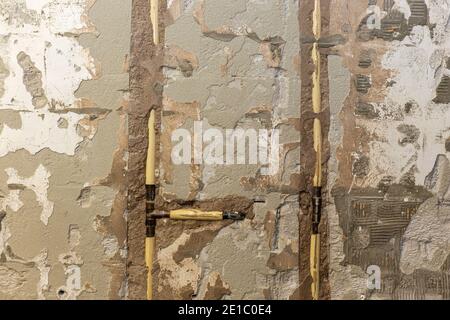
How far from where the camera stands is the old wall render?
5.38 feet

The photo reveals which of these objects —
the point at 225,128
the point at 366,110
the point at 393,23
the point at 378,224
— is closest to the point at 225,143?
the point at 225,128

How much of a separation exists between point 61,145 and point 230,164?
0.66m

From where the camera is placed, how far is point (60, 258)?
1.64 m

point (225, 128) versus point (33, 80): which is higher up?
point (33, 80)

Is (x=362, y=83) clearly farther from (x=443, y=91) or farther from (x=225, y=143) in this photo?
(x=225, y=143)

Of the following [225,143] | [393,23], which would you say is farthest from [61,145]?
[393,23]

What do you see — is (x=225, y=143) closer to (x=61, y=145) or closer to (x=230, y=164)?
(x=230, y=164)

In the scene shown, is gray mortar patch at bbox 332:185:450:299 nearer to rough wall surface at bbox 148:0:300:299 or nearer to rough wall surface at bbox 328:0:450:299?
rough wall surface at bbox 328:0:450:299

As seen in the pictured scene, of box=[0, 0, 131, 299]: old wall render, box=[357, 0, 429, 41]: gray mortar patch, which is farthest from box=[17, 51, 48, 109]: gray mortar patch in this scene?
box=[357, 0, 429, 41]: gray mortar patch

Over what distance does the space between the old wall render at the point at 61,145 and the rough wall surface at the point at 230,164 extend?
0.67 ft

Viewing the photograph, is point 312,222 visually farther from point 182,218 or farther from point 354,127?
point 182,218

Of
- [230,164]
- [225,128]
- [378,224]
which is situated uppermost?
[225,128]

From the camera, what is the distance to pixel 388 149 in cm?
168

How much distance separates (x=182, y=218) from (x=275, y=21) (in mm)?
856
